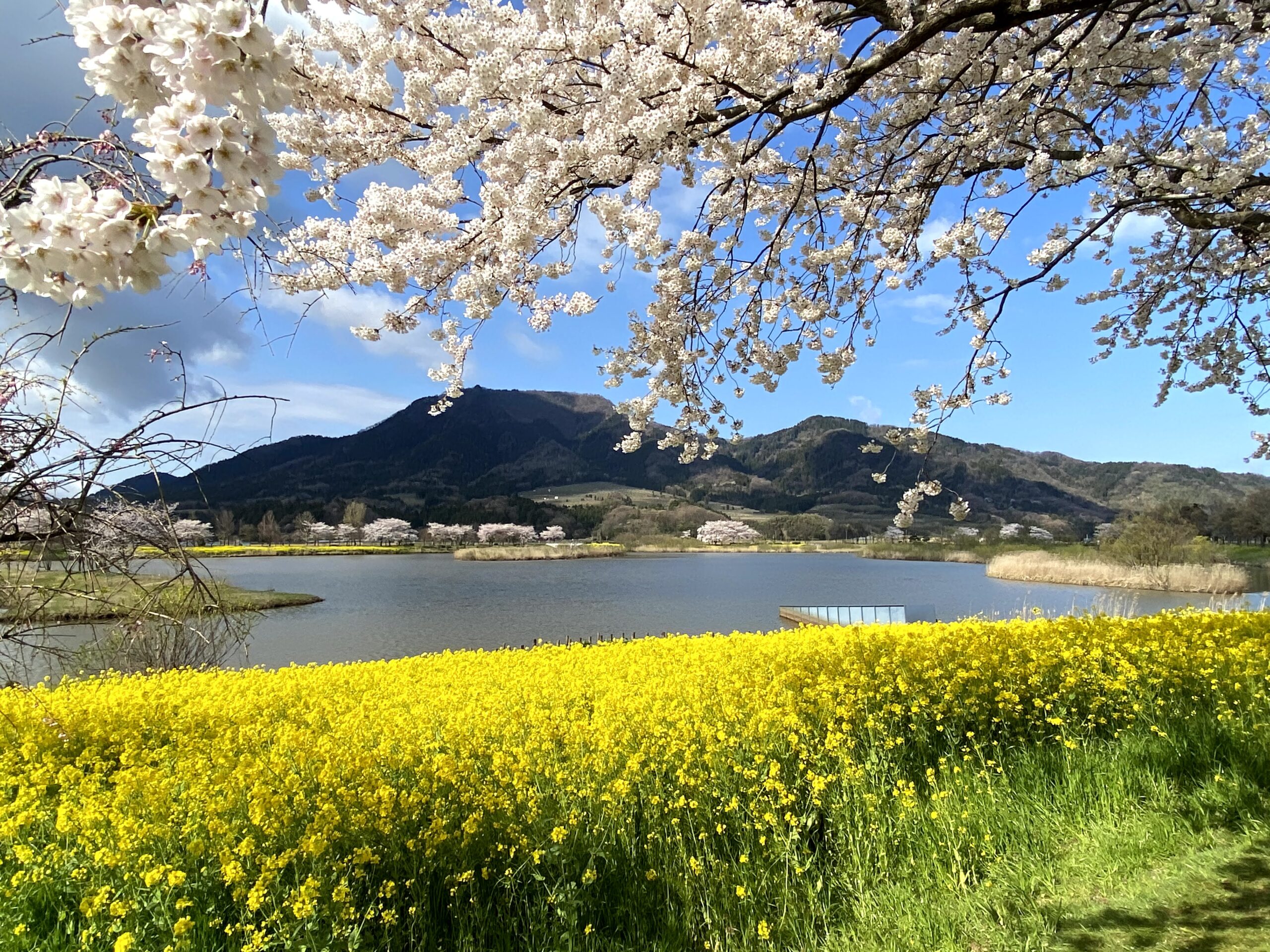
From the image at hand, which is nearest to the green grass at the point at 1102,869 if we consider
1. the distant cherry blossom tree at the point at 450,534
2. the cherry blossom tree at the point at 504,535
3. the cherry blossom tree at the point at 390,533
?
the cherry blossom tree at the point at 504,535

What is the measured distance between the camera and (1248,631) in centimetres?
720

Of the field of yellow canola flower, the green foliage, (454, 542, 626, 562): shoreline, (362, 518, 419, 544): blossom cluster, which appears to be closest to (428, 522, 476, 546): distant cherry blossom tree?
(362, 518, 419, 544): blossom cluster

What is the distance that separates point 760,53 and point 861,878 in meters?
4.61

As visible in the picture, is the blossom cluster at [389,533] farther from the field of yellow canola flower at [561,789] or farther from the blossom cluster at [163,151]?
the blossom cluster at [163,151]

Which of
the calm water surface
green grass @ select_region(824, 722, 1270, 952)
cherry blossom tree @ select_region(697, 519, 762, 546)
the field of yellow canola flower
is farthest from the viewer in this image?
cherry blossom tree @ select_region(697, 519, 762, 546)

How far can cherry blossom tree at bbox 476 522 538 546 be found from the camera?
10719 centimetres

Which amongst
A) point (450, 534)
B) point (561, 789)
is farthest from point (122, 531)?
point (450, 534)

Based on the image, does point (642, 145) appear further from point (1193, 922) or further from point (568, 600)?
point (568, 600)

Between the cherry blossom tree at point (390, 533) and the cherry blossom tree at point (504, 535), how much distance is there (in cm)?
1228

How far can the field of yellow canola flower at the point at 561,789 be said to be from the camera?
2.99 metres

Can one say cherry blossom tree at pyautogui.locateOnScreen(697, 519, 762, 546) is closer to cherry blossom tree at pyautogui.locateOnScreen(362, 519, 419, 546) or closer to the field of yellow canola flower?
cherry blossom tree at pyautogui.locateOnScreen(362, 519, 419, 546)

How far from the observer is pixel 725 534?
382 ft

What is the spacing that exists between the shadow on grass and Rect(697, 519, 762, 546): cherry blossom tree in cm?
10674

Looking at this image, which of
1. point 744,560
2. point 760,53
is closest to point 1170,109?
point 760,53
